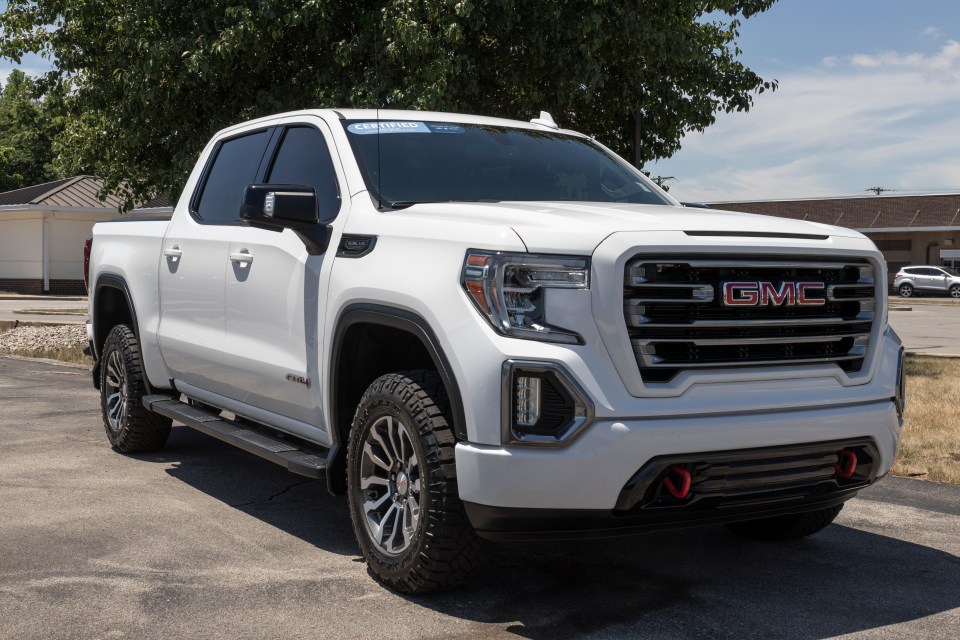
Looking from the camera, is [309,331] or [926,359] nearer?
[309,331]

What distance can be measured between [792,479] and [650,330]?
33.2 inches

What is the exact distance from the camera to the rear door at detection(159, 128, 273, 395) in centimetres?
600

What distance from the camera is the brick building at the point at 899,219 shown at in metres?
57.3

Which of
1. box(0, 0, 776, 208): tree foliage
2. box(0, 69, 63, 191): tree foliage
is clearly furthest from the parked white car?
box(0, 69, 63, 191): tree foliage

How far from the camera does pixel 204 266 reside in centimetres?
614

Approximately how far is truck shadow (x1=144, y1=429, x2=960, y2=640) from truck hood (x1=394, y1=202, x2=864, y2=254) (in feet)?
4.22

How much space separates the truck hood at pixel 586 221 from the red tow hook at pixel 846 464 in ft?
2.92

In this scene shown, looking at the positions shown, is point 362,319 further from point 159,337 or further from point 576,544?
point 159,337

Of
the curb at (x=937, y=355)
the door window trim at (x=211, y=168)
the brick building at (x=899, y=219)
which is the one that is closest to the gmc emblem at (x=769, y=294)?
the door window trim at (x=211, y=168)

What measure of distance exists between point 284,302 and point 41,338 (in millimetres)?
11784

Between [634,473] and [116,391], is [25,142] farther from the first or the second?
[634,473]

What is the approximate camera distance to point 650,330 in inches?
155

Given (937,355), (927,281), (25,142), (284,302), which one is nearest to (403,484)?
(284,302)

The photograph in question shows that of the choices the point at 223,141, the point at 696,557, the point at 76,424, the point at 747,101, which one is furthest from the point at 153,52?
the point at 696,557
